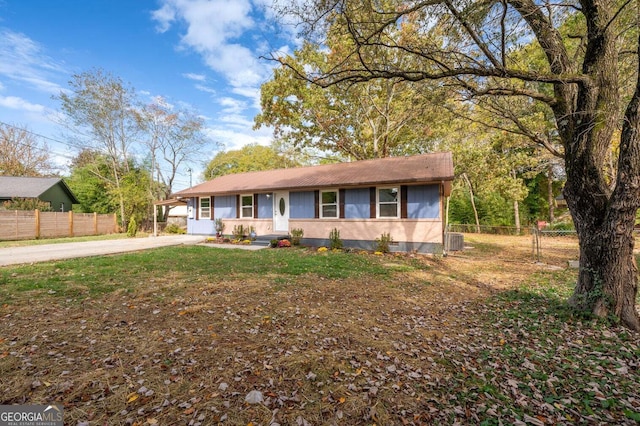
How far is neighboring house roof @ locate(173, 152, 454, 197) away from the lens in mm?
11008

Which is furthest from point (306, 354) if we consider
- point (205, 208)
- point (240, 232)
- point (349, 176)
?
point (205, 208)

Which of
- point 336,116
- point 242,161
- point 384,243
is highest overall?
point 242,161

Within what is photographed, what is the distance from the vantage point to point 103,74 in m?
22.0

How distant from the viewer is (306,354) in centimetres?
323

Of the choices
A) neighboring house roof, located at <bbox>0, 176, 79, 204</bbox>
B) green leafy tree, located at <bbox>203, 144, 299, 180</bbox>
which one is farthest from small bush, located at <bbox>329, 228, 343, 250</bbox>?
green leafy tree, located at <bbox>203, 144, 299, 180</bbox>

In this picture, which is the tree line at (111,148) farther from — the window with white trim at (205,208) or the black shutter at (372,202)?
the black shutter at (372,202)

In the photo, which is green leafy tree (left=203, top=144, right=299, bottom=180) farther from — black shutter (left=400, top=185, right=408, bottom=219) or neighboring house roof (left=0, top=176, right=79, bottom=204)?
black shutter (left=400, top=185, right=408, bottom=219)

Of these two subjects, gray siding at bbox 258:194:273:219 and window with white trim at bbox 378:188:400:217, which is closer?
window with white trim at bbox 378:188:400:217

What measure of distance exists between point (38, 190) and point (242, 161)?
22182 mm


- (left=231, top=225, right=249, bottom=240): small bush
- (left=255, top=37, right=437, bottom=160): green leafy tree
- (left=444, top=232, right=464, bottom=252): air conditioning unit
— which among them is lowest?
(left=444, top=232, right=464, bottom=252): air conditioning unit

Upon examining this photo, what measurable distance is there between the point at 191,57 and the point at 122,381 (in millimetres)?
17041

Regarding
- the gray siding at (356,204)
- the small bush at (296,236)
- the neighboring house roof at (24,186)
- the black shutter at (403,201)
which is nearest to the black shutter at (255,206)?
the small bush at (296,236)

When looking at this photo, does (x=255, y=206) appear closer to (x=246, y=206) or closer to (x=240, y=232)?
(x=246, y=206)

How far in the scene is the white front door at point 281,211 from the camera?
47.0 feet
